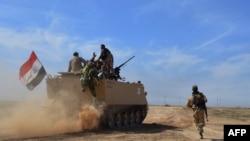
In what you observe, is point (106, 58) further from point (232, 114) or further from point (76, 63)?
point (232, 114)

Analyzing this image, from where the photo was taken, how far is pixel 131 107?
24922mm

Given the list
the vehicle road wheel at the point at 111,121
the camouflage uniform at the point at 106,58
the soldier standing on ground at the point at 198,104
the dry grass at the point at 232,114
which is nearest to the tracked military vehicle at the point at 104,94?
the vehicle road wheel at the point at 111,121

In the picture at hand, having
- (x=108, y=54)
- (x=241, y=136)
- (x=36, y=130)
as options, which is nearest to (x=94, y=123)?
(x=36, y=130)

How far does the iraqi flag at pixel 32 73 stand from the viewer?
21.7 meters

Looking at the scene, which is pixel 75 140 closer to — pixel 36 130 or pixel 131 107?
pixel 36 130

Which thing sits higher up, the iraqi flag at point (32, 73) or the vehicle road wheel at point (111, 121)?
the iraqi flag at point (32, 73)

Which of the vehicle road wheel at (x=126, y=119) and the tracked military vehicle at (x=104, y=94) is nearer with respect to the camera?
the tracked military vehicle at (x=104, y=94)

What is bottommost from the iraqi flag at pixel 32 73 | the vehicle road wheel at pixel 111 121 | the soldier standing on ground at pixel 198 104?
the vehicle road wheel at pixel 111 121

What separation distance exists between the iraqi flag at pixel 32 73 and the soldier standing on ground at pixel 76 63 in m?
1.30

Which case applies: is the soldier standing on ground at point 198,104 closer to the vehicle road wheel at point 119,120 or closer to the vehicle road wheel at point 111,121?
the vehicle road wheel at point 111,121

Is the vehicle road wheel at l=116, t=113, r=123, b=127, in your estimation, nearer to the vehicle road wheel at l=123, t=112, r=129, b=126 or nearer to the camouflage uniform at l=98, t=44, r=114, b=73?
the vehicle road wheel at l=123, t=112, r=129, b=126

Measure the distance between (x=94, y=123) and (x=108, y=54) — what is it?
3.86 m

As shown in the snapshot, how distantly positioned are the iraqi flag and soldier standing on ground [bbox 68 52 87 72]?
1300 millimetres

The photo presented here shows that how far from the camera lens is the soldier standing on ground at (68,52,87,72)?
869 inches
